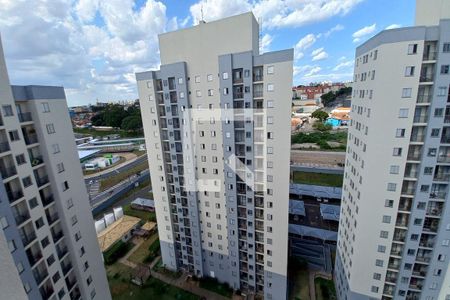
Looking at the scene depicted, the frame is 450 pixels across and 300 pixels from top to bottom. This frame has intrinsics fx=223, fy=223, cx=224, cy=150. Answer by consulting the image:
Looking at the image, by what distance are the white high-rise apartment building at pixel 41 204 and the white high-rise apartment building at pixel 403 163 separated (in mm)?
24318

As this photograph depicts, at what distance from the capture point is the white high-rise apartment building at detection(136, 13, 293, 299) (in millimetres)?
21266

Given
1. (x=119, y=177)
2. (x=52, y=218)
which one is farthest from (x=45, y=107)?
(x=119, y=177)

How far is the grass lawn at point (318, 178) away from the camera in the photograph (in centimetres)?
5615

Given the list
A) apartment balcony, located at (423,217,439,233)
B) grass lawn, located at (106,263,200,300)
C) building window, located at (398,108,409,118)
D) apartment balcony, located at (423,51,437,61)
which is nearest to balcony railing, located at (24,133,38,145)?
grass lawn, located at (106,263,200,300)

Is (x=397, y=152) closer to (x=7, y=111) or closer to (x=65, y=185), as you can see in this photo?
(x=65, y=185)

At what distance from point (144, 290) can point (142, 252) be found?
7.64 m

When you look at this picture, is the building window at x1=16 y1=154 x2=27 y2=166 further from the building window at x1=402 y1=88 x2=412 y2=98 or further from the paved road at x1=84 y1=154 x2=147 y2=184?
the paved road at x1=84 y1=154 x2=147 y2=184

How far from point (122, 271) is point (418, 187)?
3678cm

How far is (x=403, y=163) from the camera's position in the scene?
1809 cm

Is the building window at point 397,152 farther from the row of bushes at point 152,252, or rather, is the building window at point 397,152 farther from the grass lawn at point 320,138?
the grass lawn at point 320,138

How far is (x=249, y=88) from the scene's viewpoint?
70.4 feet

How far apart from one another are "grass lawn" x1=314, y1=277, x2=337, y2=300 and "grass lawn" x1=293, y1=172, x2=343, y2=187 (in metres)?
30.1

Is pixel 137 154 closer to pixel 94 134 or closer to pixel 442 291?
pixel 94 134

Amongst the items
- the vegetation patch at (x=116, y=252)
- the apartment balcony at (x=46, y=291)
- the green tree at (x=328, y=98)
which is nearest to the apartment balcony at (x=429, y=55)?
the apartment balcony at (x=46, y=291)
